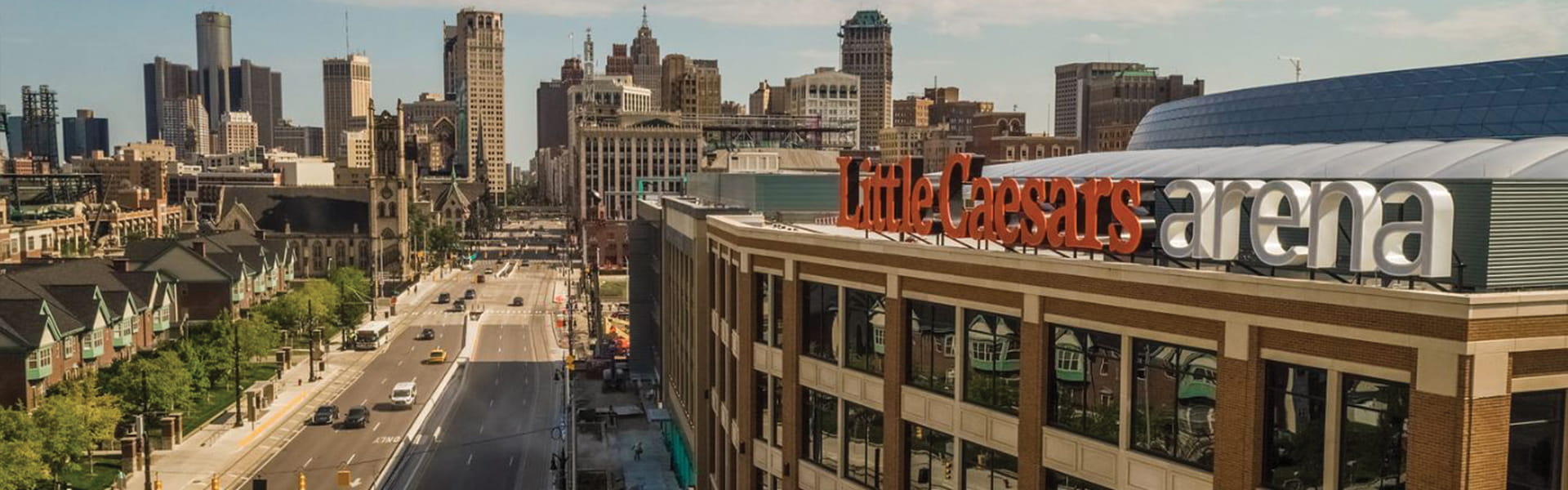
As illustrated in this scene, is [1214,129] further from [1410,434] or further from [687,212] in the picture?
[1410,434]

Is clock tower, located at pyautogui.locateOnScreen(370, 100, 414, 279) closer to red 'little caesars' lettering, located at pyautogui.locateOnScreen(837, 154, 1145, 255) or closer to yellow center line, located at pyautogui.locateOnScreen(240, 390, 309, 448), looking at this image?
yellow center line, located at pyautogui.locateOnScreen(240, 390, 309, 448)

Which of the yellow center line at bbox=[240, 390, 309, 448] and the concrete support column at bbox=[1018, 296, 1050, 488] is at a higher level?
the concrete support column at bbox=[1018, 296, 1050, 488]

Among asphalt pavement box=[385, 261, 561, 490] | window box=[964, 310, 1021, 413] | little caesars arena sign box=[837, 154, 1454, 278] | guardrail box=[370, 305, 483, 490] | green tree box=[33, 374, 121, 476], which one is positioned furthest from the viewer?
asphalt pavement box=[385, 261, 561, 490]

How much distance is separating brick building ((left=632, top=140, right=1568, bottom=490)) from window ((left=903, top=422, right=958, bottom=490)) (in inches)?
2.9

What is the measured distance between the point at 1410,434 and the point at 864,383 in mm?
17425

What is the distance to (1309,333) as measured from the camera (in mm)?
23312

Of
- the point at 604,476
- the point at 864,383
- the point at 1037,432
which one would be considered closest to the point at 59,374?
the point at 604,476

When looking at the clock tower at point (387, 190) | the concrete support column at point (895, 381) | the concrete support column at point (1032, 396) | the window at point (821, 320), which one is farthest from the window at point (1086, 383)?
the clock tower at point (387, 190)

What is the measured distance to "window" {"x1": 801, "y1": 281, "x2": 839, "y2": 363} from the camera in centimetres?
3881

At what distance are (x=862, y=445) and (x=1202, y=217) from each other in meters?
14.9

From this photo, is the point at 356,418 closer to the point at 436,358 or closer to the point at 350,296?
the point at 436,358

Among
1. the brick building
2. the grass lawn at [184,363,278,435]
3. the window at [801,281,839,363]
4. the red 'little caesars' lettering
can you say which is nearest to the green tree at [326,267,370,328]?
the grass lawn at [184,363,278,435]

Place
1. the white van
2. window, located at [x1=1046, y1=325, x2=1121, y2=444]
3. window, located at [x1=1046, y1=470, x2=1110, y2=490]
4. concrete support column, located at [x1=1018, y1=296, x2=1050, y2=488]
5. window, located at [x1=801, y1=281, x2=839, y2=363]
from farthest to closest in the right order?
the white van, window, located at [x1=801, y1=281, x2=839, y2=363], concrete support column, located at [x1=1018, y1=296, x2=1050, y2=488], window, located at [x1=1046, y1=470, x2=1110, y2=490], window, located at [x1=1046, y1=325, x2=1121, y2=444]

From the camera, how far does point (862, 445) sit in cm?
3750
